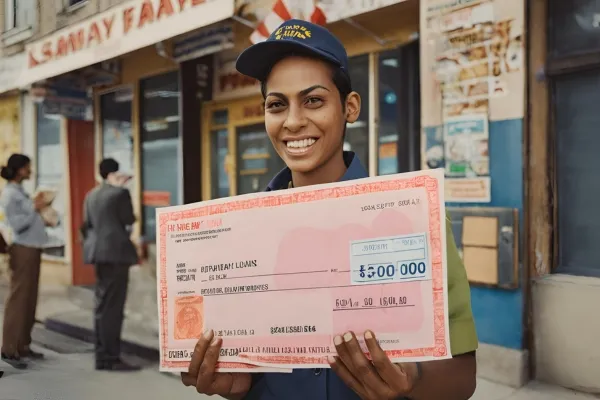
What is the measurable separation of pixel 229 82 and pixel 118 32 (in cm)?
147

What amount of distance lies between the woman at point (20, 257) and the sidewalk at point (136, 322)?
1.00 metres

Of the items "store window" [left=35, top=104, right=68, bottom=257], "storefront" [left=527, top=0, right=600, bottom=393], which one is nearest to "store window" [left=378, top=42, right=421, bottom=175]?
"storefront" [left=527, top=0, right=600, bottom=393]

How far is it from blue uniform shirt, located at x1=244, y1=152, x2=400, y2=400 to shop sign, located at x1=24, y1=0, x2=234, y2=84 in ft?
15.2

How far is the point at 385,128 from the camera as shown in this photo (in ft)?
17.9

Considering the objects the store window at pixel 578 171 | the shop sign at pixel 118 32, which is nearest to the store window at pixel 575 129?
the store window at pixel 578 171

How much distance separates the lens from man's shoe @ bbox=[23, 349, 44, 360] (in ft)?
17.9

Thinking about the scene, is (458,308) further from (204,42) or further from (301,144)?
(204,42)

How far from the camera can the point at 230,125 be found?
7.27 m

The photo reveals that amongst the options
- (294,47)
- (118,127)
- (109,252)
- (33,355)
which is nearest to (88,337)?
(33,355)

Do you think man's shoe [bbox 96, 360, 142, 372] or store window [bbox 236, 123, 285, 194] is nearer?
man's shoe [bbox 96, 360, 142, 372]

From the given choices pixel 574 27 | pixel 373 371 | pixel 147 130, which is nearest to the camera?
pixel 373 371

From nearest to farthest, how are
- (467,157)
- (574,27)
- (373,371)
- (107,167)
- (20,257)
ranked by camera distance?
(373,371)
(574,27)
(467,157)
(107,167)
(20,257)

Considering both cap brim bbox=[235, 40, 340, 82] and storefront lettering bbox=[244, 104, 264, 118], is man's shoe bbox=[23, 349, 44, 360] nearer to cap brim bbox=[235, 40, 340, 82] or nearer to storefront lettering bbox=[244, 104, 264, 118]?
storefront lettering bbox=[244, 104, 264, 118]

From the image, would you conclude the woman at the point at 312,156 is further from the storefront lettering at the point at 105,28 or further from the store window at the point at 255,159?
the store window at the point at 255,159
